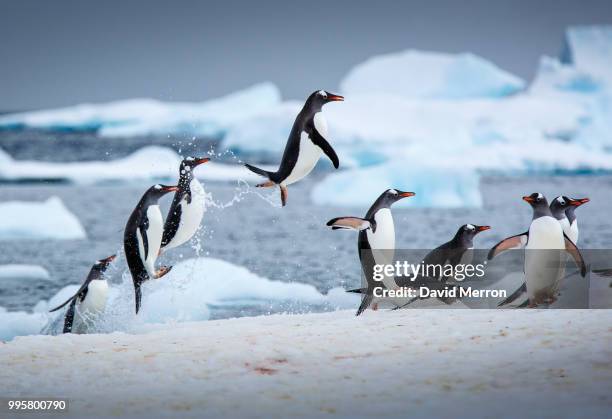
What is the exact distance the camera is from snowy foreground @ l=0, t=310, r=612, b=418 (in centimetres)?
387

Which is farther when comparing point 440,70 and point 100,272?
point 440,70

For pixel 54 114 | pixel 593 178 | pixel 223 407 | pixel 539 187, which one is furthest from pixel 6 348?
pixel 54 114

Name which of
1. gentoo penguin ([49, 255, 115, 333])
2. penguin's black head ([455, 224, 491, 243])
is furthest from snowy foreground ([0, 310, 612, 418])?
gentoo penguin ([49, 255, 115, 333])

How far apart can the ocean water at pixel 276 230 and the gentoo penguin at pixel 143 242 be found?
2.56ft

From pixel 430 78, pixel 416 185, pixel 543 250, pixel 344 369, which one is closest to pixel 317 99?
pixel 543 250

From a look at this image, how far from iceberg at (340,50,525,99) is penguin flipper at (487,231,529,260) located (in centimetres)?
3209

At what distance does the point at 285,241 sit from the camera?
17469 mm

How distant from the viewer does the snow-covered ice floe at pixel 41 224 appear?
16797 millimetres

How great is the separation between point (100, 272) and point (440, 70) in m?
36.9

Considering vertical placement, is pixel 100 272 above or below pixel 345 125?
below

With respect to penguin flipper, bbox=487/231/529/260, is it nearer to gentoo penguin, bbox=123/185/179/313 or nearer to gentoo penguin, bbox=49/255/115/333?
gentoo penguin, bbox=123/185/179/313

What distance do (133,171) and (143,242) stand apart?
25425mm

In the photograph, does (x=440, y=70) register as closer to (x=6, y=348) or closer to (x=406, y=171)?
(x=406, y=171)

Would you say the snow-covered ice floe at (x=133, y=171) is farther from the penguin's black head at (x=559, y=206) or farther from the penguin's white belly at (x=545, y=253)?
the penguin's white belly at (x=545, y=253)
